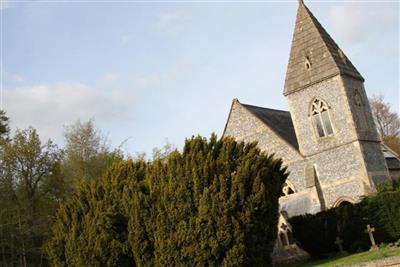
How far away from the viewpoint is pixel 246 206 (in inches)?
555

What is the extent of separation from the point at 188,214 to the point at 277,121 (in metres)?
15.3

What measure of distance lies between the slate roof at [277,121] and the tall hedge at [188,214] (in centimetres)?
1093

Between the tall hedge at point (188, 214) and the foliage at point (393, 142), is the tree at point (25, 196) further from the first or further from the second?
the foliage at point (393, 142)

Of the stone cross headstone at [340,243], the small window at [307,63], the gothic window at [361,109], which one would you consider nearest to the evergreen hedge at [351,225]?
the stone cross headstone at [340,243]

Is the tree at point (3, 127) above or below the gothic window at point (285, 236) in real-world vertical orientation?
above

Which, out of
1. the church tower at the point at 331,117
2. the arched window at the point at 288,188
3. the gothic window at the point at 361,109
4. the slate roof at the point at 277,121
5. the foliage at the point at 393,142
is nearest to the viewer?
the church tower at the point at 331,117

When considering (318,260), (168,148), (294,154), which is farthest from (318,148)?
(168,148)

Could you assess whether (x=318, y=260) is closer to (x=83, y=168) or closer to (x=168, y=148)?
(x=83, y=168)

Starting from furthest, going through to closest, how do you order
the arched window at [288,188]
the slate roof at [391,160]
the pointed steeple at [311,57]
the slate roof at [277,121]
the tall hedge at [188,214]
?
the slate roof at [391,160] → the slate roof at [277,121] → the arched window at [288,188] → the pointed steeple at [311,57] → the tall hedge at [188,214]

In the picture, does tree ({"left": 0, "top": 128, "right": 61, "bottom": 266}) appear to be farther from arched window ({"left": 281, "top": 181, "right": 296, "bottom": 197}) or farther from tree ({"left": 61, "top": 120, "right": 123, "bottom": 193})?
arched window ({"left": 281, "top": 181, "right": 296, "bottom": 197})

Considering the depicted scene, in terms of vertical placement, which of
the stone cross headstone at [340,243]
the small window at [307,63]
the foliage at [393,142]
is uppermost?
the small window at [307,63]

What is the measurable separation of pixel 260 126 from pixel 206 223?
528 inches

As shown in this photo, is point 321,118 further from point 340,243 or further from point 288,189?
point 340,243

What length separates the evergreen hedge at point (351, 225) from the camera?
1930cm
